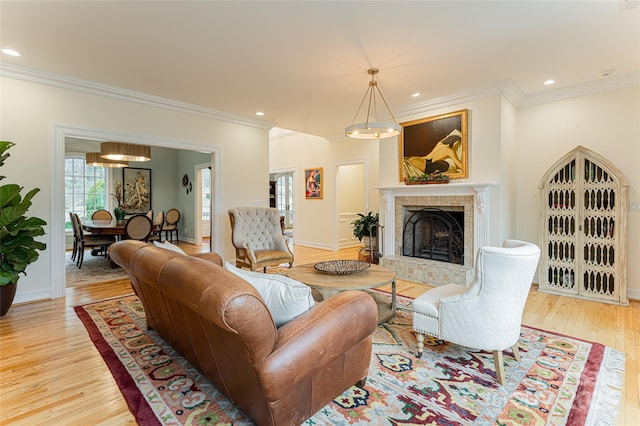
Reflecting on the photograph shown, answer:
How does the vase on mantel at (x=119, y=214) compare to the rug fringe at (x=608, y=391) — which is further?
the vase on mantel at (x=119, y=214)

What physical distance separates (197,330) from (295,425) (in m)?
0.72

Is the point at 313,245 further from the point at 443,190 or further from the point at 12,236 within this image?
the point at 12,236

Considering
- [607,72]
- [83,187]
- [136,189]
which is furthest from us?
[136,189]

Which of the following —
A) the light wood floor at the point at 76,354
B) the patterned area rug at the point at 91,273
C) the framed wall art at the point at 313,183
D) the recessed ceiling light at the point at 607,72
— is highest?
the recessed ceiling light at the point at 607,72

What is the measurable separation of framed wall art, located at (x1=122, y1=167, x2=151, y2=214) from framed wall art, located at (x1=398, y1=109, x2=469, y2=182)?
7316mm

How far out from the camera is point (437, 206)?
15.3ft

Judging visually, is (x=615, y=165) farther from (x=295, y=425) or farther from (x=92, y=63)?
(x=92, y=63)

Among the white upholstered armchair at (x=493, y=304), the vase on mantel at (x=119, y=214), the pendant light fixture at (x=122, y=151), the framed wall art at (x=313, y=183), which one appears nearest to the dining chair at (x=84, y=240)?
the vase on mantel at (x=119, y=214)

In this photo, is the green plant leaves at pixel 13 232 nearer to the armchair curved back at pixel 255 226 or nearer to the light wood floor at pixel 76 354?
the light wood floor at pixel 76 354

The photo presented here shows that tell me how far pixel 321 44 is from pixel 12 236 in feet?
11.7

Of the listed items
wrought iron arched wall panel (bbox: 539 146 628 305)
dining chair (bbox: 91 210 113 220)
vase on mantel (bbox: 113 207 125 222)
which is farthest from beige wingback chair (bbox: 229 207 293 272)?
dining chair (bbox: 91 210 113 220)

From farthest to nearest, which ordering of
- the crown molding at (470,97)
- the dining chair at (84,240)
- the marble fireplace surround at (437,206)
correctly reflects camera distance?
the dining chair at (84,240)
the marble fireplace surround at (437,206)
the crown molding at (470,97)

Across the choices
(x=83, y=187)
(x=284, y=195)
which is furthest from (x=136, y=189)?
(x=284, y=195)

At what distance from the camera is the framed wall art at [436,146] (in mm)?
4363
